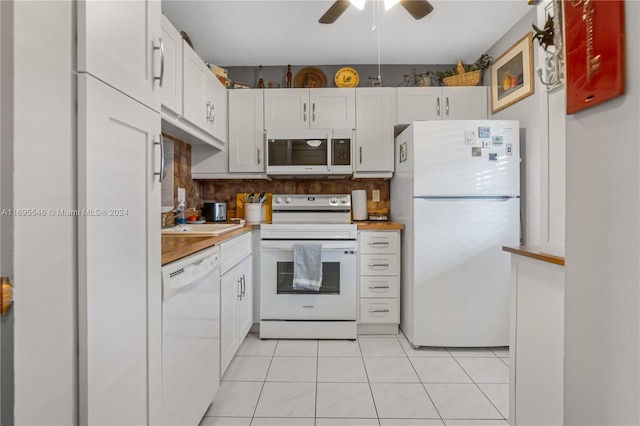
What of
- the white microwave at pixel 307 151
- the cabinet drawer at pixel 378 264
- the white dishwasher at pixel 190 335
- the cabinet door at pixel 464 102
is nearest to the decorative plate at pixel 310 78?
the white microwave at pixel 307 151

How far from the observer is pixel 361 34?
2.57 meters

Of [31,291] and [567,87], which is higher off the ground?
[567,87]

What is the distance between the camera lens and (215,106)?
2.62 m

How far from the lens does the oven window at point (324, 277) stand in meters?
2.52

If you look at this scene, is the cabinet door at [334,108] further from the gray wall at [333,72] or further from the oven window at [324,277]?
the oven window at [324,277]

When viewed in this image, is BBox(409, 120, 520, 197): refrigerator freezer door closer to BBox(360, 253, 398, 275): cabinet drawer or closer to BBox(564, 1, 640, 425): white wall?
BBox(360, 253, 398, 275): cabinet drawer

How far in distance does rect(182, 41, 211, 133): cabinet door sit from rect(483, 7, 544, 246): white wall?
2444 mm

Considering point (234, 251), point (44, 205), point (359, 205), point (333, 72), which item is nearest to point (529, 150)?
point (359, 205)

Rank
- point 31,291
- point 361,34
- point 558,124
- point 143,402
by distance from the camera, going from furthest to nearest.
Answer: point 361,34, point 558,124, point 143,402, point 31,291

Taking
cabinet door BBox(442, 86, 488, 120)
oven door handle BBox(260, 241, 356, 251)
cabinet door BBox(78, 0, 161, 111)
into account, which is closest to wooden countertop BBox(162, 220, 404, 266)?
oven door handle BBox(260, 241, 356, 251)

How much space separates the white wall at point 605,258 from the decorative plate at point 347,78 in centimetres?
245

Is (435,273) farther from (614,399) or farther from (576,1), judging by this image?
(576,1)

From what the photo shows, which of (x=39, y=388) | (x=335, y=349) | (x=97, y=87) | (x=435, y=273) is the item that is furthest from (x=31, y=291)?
(x=435, y=273)

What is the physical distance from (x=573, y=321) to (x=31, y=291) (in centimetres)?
115
